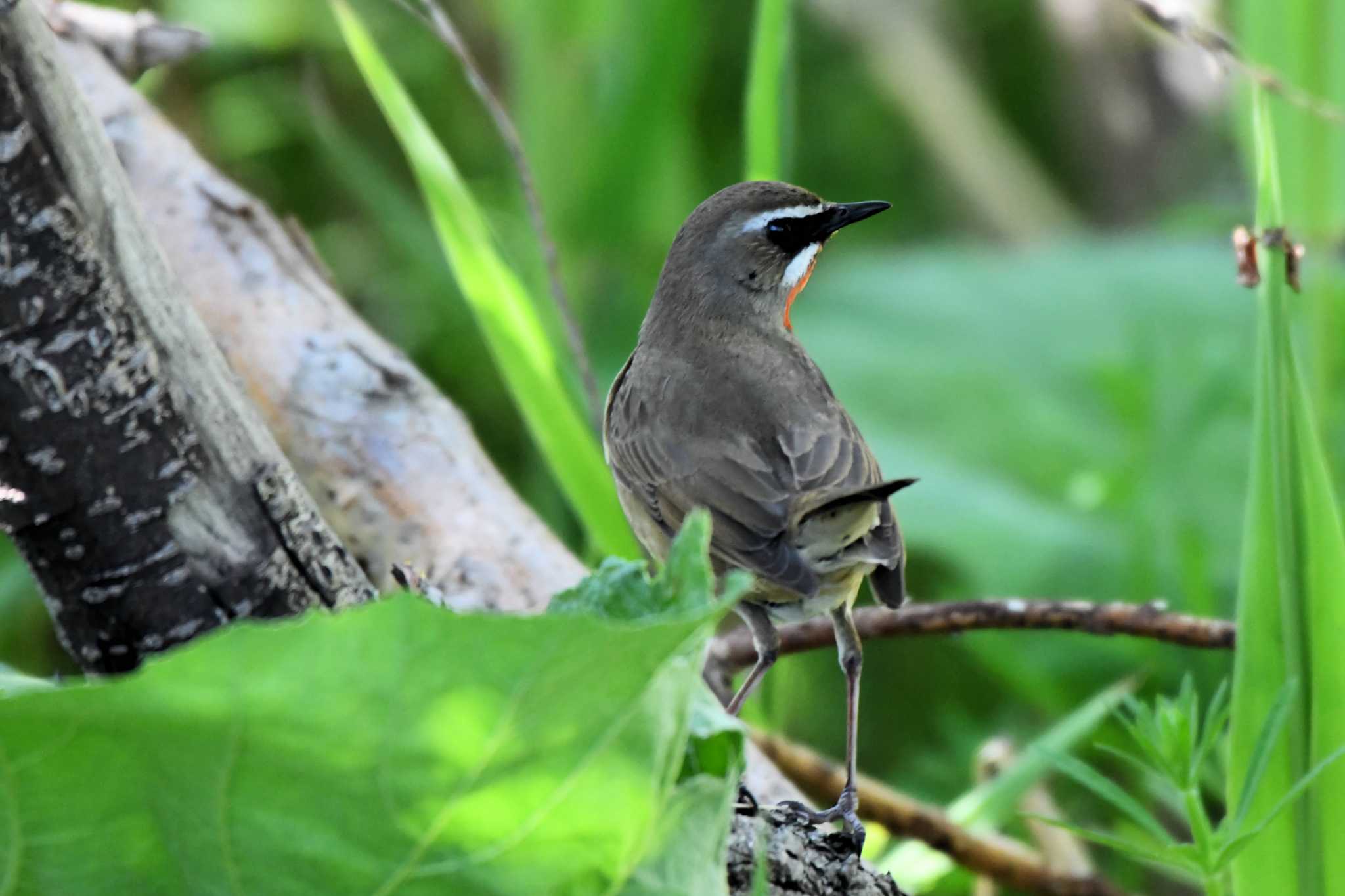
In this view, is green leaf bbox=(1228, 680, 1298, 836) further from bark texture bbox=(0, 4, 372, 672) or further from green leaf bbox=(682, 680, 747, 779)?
bark texture bbox=(0, 4, 372, 672)

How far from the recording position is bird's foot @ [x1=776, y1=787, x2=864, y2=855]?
68.8 inches

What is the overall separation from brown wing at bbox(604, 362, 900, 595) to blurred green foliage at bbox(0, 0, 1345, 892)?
14.8 inches

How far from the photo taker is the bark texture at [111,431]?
1.41 m

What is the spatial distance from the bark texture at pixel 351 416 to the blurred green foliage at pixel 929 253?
0.35 metres

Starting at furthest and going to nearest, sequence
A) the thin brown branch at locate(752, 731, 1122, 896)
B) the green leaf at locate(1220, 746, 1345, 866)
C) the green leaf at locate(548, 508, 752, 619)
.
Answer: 1. the thin brown branch at locate(752, 731, 1122, 896)
2. the green leaf at locate(1220, 746, 1345, 866)
3. the green leaf at locate(548, 508, 752, 619)

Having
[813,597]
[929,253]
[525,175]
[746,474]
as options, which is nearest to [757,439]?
[746,474]

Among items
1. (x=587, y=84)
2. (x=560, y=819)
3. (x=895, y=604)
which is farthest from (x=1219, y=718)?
(x=587, y=84)

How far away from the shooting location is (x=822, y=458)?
7.74 feet

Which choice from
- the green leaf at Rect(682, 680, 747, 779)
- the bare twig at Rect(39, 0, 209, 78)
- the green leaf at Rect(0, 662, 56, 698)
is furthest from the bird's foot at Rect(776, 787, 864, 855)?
the bare twig at Rect(39, 0, 209, 78)

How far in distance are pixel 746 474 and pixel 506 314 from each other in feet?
1.50

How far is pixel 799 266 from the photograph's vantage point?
2.71 m

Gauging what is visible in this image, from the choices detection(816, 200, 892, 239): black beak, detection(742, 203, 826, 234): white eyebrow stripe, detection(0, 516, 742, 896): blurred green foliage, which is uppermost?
detection(742, 203, 826, 234): white eyebrow stripe

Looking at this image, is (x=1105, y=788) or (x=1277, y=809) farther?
(x=1105, y=788)

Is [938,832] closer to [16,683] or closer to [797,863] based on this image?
[797,863]
